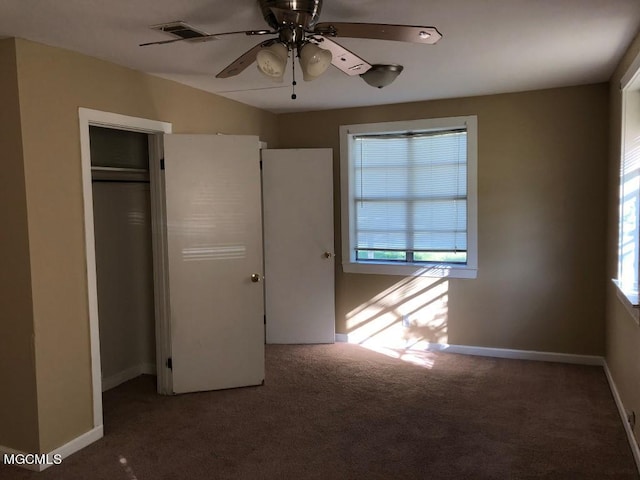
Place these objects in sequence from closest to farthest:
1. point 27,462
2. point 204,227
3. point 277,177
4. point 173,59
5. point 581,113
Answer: point 27,462
point 173,59
point 204,227
point 581,113
point 277,177

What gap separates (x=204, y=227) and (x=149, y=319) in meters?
1.15

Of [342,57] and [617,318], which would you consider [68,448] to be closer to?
[342,57]

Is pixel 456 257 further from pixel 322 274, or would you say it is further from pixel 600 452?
pixel 600 452

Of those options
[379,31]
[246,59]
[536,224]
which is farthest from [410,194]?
[379,31]

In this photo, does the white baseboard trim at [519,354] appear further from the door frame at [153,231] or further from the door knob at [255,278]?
the door frame at [153,231]

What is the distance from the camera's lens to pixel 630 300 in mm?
2812

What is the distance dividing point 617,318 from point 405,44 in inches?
91.3

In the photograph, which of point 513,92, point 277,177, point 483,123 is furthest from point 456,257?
point 277,177

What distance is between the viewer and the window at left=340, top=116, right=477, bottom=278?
4.57m

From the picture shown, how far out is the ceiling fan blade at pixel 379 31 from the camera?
197cm

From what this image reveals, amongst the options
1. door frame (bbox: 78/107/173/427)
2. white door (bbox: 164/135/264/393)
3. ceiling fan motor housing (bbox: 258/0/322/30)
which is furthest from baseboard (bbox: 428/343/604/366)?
ceiling fan motor housing (bbox: 258/0/322/30)

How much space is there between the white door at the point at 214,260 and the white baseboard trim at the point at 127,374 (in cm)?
62

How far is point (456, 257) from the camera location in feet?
15.4

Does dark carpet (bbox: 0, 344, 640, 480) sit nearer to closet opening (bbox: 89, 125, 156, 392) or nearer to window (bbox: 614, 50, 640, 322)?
closet opening (bbox: 89, 125, 156, 392)
